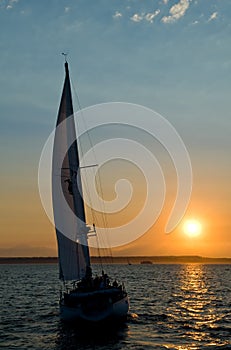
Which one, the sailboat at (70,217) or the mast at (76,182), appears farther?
the mast at (76,182)

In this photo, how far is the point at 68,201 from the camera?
40312 millimetres

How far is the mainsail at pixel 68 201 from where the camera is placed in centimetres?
3966

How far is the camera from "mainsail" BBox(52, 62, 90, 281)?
39.7 meters

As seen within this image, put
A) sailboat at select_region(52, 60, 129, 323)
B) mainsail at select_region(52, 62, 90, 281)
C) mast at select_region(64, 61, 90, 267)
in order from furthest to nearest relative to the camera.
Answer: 1. mast at select_region(64, 61, 90, 267)
2. mainsail at select_region(52, 62, 90, 281)
3. sailboat at select_region(52, 60, 129, 323)

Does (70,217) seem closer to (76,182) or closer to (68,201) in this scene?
(68,201)

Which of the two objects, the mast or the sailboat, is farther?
the mast

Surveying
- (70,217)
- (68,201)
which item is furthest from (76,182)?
(70,217)

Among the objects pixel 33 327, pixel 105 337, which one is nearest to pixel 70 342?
pixel 105 337

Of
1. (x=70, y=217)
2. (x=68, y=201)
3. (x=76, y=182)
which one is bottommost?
(x=70, y=217)

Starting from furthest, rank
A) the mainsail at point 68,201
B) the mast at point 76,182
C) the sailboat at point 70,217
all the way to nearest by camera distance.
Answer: the mast at point 76,182
the mainsail at point 68,201
the sailboat at point 70,217

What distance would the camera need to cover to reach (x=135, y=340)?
110 ft

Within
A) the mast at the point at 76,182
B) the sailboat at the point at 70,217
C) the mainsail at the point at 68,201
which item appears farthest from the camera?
the mast at the point at 76,182

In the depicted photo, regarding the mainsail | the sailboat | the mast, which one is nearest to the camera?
the sailboat

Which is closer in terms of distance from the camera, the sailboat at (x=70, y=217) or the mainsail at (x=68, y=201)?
A: the sailboat at (x=70, y=217)
